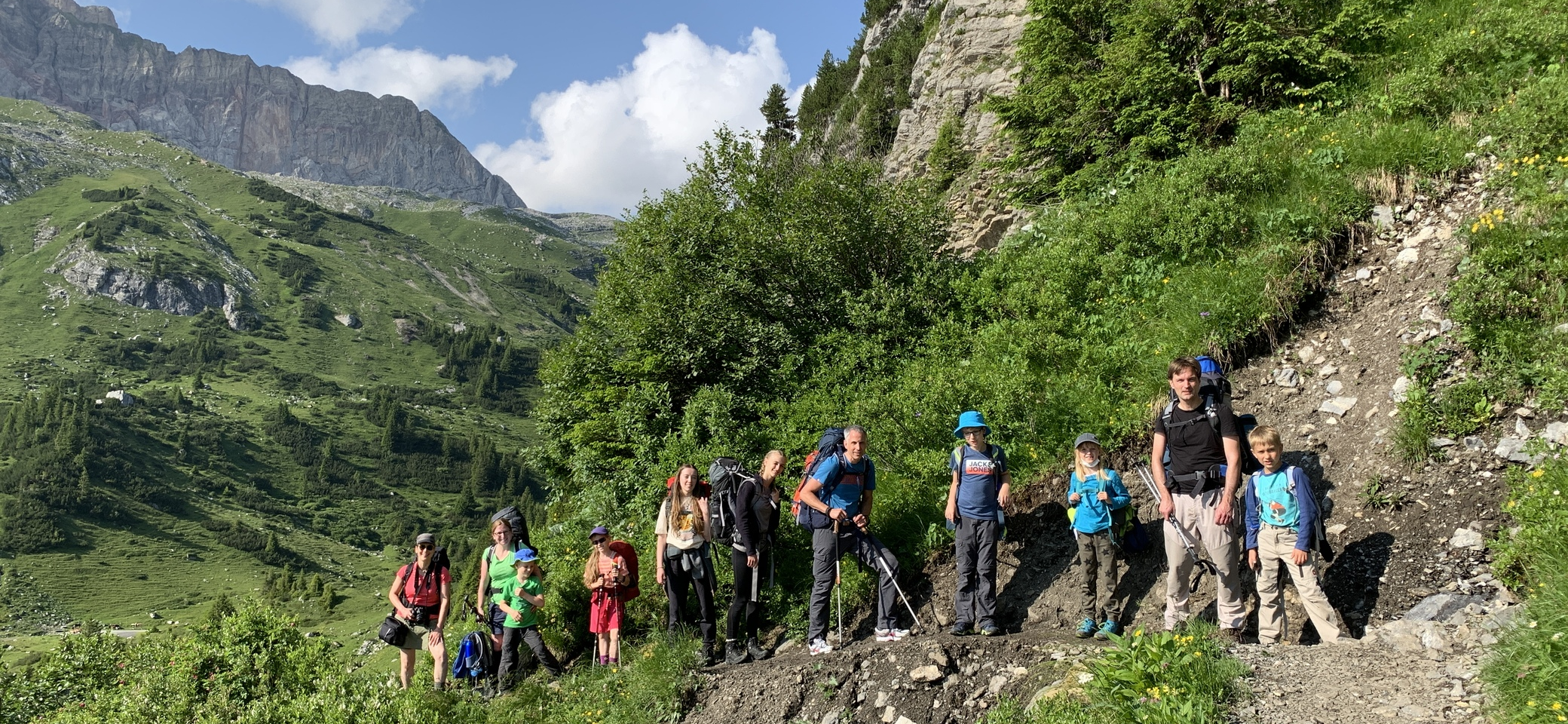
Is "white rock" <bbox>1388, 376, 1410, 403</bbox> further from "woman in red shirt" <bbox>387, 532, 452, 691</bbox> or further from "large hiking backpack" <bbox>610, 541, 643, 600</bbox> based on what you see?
"woman in red shirt" <bbox>387, 532, 452, 691</bbox>

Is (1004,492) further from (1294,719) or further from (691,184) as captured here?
(691,184)

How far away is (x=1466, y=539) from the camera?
6.16 m

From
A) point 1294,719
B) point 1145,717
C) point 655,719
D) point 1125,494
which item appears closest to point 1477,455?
point 1125,494

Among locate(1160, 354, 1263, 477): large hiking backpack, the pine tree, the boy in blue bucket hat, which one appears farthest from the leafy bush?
the pine tree

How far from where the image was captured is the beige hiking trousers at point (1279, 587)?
6.10 metres

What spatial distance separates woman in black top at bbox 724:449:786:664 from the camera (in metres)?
8.17

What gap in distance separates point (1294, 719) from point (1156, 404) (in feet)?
17.3

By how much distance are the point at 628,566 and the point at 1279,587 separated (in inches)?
268

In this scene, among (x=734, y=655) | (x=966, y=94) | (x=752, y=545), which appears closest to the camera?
(x=752, y=545)

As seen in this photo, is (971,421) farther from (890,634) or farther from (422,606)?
(422,606)

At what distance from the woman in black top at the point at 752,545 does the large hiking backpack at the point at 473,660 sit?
3376 millimetres

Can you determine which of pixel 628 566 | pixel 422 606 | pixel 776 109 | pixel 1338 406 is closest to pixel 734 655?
pixel 628 566

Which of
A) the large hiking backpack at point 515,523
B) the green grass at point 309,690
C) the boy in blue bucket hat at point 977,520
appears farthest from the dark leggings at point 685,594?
the boy in blue bucket hat at point 977,520

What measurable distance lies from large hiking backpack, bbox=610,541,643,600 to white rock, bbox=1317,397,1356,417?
7.92 m
